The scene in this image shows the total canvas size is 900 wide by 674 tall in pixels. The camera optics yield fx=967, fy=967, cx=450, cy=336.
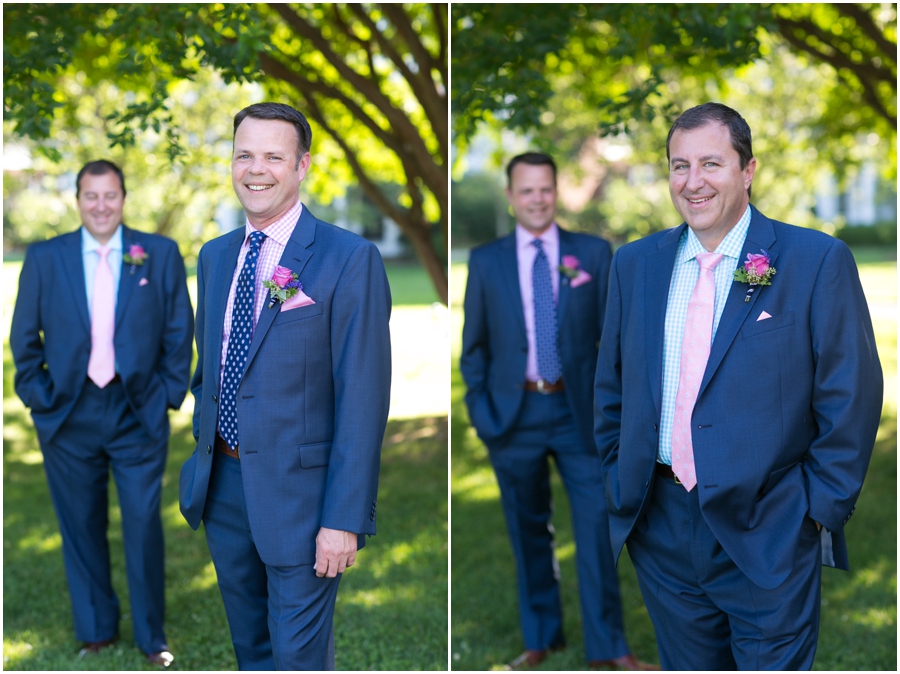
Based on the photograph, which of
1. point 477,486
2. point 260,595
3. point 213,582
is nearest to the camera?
point 260,595

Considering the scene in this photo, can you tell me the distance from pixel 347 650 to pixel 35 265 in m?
2.68

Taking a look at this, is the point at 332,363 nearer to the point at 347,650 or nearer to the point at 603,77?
the point at 347,650

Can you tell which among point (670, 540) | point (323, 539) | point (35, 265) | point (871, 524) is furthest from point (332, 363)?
point (871, 524)

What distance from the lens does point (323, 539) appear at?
128 inches

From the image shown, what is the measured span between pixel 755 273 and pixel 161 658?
3.72 metres

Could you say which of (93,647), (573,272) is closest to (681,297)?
(573,272)

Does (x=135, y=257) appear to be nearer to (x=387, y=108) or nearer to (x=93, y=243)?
(x=93, y=243)

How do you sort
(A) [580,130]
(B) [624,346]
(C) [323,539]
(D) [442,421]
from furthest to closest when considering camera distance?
(A) [580,130] → (D) [442,421] → (B) [624,346] → (C) [323,539]

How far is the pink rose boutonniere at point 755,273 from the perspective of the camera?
3109mm

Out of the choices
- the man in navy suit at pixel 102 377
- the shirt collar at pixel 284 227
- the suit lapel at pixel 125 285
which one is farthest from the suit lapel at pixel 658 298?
the suit lapel at pixel 125 285

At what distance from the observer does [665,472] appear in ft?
11.1

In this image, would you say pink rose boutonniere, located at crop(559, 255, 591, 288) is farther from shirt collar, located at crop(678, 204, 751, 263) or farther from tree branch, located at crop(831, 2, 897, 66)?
tree branch, located at crop(831, 2, 897, 66)

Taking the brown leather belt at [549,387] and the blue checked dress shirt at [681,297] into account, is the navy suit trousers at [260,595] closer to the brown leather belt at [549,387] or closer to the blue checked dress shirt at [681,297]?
the blue checked dress shirt at [681,297]

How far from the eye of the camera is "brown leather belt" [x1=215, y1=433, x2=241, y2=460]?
11.2 feet
